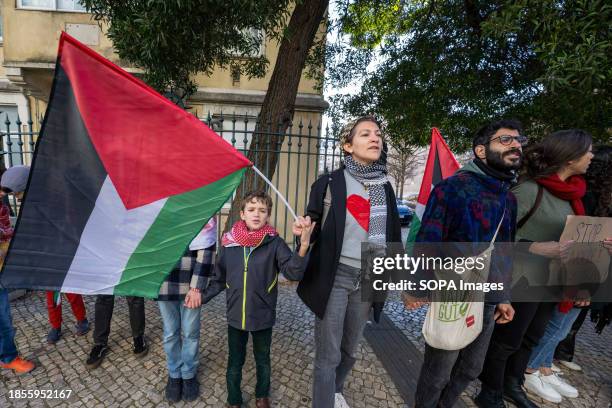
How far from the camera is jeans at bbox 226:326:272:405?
7.29 feet

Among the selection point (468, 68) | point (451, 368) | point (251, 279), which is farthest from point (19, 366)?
point (468, 68)

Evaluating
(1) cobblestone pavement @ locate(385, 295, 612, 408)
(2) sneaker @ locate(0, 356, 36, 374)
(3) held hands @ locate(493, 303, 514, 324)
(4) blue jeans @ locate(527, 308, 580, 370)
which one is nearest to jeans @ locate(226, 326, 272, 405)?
(3) held hands @ locate(493, 303, 514, 324)

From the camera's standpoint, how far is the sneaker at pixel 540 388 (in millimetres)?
2656

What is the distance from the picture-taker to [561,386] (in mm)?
2766

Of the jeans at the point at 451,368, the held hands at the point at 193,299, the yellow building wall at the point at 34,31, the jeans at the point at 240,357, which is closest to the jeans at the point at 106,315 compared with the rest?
the held hands at the point at 193,299

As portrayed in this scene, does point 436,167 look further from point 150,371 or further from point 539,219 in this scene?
point 150,371

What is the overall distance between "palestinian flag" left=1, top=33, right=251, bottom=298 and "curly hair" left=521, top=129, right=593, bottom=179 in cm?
213

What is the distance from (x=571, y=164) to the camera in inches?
88.0

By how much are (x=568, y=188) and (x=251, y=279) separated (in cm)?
237

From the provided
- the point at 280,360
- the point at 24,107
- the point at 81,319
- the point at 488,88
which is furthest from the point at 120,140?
the point at 24,107

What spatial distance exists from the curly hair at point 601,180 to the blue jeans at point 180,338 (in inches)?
132

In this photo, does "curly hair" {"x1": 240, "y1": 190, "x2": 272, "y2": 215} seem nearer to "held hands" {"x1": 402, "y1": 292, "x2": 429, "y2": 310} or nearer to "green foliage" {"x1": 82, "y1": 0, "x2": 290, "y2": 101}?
"held hands" {"x1": 402, "y1": 292, "x2": 429, "y2": 310}

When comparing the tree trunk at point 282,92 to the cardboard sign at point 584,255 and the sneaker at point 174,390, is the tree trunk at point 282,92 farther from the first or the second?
the cardboard sign at point 584,255

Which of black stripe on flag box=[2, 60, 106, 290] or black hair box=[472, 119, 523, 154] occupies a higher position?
black hair box=[472, 119, 523, 154]
